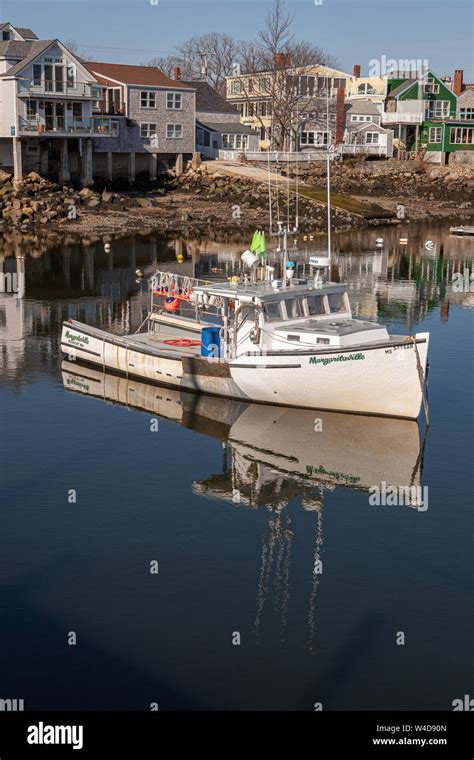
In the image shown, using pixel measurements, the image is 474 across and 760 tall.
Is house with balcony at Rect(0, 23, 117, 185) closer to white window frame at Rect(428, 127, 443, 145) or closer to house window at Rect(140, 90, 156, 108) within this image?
house window at Rect(140, 90, 156, 108)

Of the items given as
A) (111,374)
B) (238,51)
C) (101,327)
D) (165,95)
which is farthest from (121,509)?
(238,51)

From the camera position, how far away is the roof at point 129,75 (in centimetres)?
8756

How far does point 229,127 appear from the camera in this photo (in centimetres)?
9981

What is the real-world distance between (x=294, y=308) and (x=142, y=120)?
62.5 meters

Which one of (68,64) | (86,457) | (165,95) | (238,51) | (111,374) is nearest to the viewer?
(86,457)

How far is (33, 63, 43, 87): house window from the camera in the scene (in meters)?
75.6

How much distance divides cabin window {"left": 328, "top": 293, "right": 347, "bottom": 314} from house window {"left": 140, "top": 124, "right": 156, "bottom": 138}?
6133 cm

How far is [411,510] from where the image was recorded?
23266mm

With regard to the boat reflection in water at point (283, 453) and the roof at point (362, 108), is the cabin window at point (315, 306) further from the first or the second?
the roof at point (362, 108)

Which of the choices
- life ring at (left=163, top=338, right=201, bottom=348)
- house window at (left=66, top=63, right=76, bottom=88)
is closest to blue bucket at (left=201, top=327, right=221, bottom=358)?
life ring at (left=163, top=338, right=201, bottom=348)

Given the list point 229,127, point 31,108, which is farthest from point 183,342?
point 229,127

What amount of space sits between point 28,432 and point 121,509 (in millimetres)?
6438

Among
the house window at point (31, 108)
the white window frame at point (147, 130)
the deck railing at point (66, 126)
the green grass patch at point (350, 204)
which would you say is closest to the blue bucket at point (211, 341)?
the deck railing at point (66, 126)

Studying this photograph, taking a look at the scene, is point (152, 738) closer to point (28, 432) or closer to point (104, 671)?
point (104, 671)
